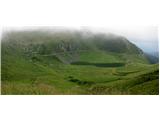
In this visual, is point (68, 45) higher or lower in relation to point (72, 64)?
higher

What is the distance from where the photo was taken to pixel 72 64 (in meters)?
3.81

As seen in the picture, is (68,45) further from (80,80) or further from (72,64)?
(80,80)

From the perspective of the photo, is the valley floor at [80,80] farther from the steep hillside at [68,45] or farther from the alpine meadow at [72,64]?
the steep hillside at [68,45]

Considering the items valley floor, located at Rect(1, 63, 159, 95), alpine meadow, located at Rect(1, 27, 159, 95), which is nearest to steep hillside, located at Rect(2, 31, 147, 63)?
alpine meadow, located at Rect(1, 27, 159, 95)

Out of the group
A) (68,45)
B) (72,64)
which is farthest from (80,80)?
(68,45)

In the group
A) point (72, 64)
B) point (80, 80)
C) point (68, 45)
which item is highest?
point (68, 45)

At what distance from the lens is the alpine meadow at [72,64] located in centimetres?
378

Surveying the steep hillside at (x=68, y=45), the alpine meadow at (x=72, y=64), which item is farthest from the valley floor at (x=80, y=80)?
the steep hillside at (x=68, y=45)

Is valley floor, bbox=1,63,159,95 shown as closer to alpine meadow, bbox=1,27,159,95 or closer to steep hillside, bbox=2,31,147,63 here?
alpine meadow, bbox=1,27,159,95

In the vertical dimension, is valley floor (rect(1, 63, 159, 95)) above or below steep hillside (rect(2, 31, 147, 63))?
below

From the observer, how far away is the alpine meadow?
3.78 metres

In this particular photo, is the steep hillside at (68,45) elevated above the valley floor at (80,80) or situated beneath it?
elevated above
